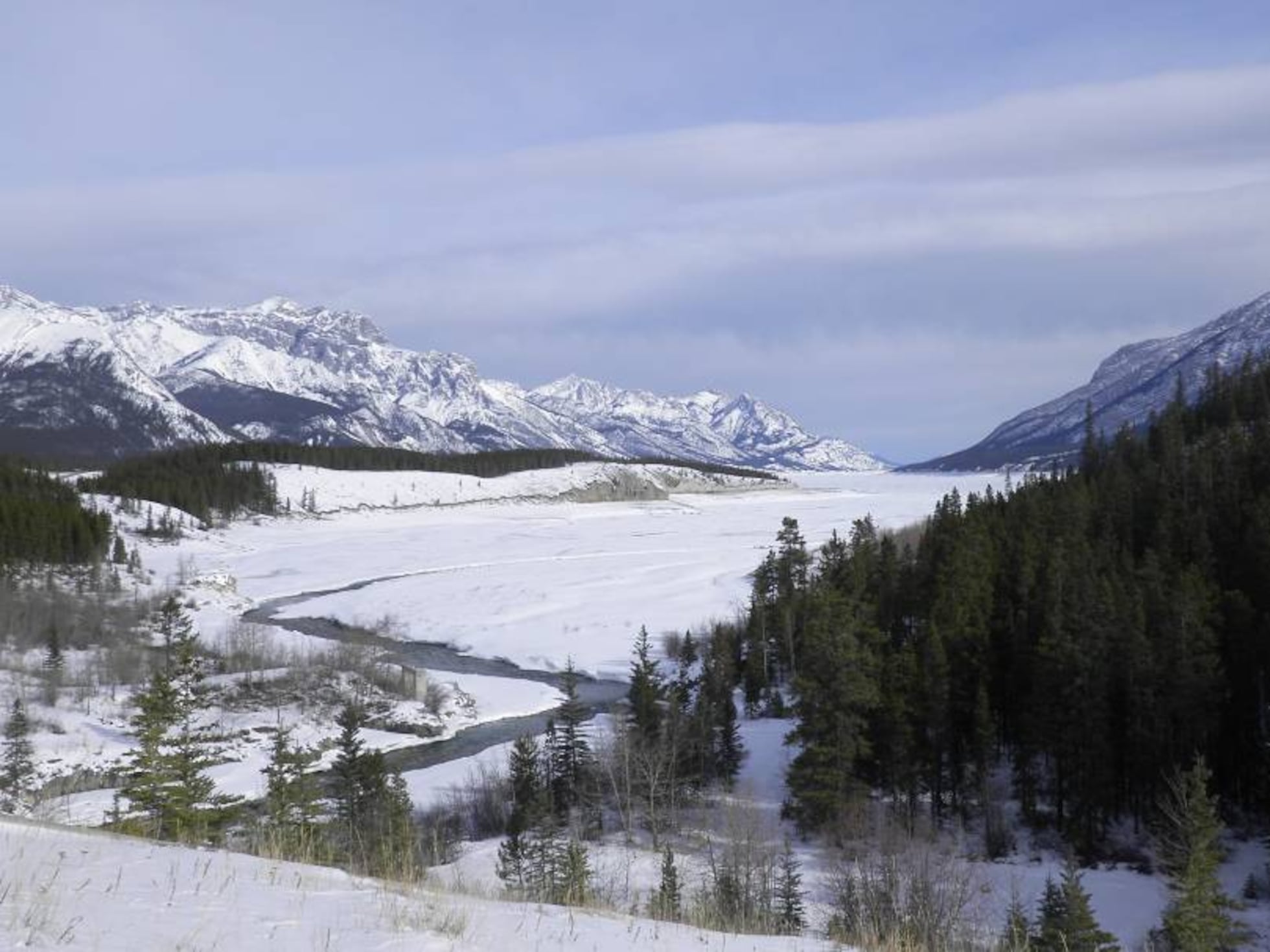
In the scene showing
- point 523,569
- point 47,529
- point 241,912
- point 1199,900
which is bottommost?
point 1199,900

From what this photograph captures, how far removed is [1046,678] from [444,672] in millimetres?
36661

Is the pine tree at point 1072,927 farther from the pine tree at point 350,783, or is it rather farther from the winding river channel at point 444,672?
the winding river channel at point 444,672

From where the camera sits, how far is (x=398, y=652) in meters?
67.3

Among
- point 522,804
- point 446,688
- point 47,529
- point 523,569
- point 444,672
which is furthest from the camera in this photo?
point 523,569

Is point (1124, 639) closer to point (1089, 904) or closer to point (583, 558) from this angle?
point (1089, 904)

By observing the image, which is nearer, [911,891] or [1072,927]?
[1072,927]

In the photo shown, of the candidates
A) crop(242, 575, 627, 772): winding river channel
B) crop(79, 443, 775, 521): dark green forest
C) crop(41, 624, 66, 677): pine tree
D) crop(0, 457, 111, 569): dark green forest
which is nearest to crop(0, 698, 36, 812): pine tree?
crop(41, 624, 66, 677): pine tree

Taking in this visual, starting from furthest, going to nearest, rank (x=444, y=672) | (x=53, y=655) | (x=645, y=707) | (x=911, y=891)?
(x=444, y=672) → (x=53, y=655) → (x=645, y=707) → (x=911, y=891)

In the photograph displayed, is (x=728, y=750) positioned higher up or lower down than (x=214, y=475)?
lower down

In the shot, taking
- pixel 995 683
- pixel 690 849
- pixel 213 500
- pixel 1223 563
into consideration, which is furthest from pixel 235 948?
pixel 213 500

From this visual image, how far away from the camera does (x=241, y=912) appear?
6918mm

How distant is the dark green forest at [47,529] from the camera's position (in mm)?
86625

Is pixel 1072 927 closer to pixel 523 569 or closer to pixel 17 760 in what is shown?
pixel 17 760

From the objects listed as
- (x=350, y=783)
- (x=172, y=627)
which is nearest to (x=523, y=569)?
(x=172, y=627)
